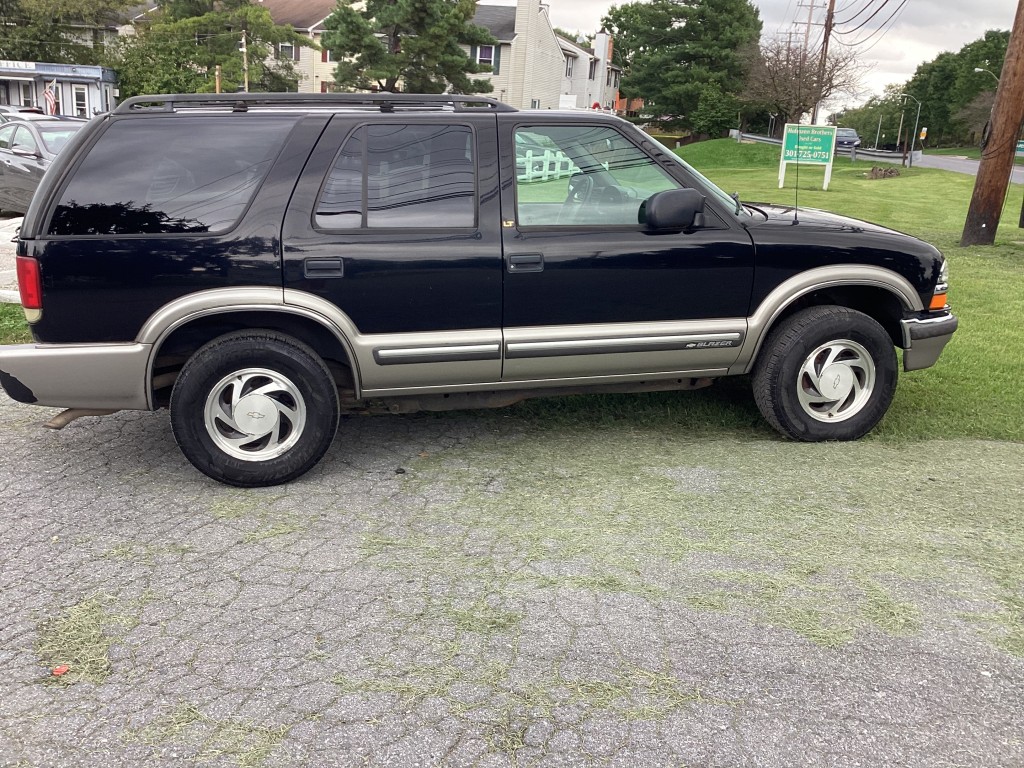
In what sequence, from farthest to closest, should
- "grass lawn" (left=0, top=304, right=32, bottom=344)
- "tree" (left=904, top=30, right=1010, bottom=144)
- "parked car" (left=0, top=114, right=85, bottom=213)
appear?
"tree" (left=904, top=30, right=1010, bottom=144), "parked car" (left=0, top=114, right=85, bottom=213), "grass lawn" (left=0, top=304, right=32, bottom=344)

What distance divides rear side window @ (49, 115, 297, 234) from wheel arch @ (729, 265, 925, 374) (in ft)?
8.73

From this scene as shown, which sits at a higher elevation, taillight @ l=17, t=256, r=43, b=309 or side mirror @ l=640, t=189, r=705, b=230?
side mirror @ l=640, t=189, r=705, b=230

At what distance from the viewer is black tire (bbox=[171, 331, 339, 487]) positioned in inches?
170

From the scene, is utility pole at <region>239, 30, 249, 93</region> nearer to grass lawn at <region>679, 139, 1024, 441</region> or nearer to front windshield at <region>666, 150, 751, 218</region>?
grass lawn at <region>679, 139, 1024, 441</region>

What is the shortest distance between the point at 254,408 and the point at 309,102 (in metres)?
1.58

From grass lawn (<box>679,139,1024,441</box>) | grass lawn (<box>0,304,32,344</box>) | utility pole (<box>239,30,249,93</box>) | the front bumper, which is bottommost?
grass lawn (<box>0,304,32,344</box>)

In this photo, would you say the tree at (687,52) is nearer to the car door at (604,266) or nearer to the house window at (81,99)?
the house window at (81,99)

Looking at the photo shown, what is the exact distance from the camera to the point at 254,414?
174 inches

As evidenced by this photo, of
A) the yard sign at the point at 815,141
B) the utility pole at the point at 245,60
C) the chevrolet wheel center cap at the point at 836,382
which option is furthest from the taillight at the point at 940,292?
the utility pole at the point at 245,60

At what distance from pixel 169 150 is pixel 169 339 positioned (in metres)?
0.90

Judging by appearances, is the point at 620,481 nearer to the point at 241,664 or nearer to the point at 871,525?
the point at 871,525

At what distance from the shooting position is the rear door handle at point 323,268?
4.33 metres

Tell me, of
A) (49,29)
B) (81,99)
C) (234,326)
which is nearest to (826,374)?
(234,326)

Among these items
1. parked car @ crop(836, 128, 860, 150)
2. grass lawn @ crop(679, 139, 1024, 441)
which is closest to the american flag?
grass lawn @ crop(679, 139, 1024, 441)
